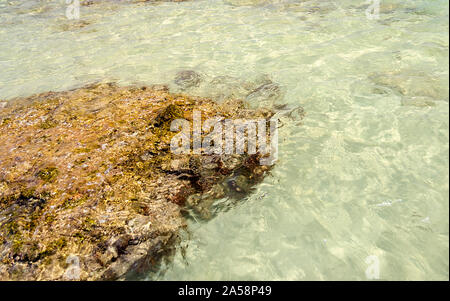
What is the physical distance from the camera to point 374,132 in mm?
4137

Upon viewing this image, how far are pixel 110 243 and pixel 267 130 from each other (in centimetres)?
269

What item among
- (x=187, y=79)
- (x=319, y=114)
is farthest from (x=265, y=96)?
(x=187, y=79)

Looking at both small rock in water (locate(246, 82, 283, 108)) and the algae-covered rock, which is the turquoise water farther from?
the algae-covered rock

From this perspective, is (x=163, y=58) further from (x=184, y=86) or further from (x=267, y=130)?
(x=267, y=130)

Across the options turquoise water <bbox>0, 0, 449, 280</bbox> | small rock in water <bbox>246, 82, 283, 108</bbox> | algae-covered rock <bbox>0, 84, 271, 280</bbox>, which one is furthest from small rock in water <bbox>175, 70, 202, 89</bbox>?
small rock in water <bbox>246, 82, 283, 108</bbox>

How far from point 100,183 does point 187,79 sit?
3604 mm

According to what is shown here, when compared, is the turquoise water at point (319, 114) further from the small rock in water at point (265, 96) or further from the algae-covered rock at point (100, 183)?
the algae-covered rock at point (100, 183)

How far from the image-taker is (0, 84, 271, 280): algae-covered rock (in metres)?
2.88

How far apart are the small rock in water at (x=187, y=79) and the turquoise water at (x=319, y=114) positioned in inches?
12.7

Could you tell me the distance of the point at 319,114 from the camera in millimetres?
4746

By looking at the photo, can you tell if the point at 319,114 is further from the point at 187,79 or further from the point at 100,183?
the point at 100,183

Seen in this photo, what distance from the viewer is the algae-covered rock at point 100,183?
2.88 m

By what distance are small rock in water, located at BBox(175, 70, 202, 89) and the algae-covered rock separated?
39.3 inches

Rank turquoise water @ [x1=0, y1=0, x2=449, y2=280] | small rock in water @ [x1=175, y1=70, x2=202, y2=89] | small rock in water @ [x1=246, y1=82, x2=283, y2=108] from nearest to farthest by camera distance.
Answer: turquoise water @ [x1=0, y1=0, x2=449, y2=280] < small rock in water @ [x1=246, y1=82, x2=283, y2=108] < small rock in water @ [x1=175, y1=70, x2=202, y2=89]
